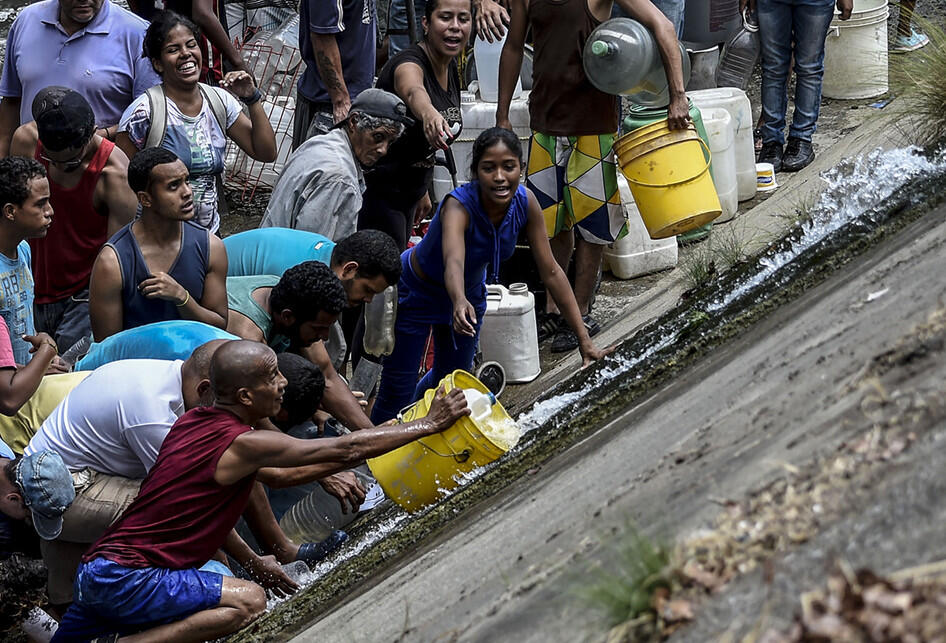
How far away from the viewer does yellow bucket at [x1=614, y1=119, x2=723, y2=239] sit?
5887mm

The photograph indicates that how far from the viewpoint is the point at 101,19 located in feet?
20.3

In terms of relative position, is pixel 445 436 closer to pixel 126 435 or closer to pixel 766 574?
pixel 126 435

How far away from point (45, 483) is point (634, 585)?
8.42 ft

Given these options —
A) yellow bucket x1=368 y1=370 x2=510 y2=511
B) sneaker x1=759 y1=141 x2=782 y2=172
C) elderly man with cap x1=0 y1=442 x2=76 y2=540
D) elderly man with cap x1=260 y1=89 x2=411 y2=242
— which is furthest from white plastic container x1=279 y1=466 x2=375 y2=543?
sneaker x1=759 y1=141 x2=782 y2=172

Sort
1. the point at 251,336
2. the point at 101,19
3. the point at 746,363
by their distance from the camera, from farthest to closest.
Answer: the point at 101,19 → the point at 251,336 → the point at 746,363

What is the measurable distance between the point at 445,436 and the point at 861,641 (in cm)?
238

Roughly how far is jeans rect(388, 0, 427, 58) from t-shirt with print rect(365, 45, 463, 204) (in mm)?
2608

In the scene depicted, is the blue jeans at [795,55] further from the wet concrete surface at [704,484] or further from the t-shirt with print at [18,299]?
the t-shirt with print at [18,299]

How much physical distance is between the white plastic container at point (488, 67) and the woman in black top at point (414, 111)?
1359mm

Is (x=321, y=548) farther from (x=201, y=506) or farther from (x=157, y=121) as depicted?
(x=157, y=121)

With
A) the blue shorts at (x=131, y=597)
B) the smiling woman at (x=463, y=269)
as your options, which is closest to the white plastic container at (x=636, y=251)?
the smiling woman at (x=463, y=269)

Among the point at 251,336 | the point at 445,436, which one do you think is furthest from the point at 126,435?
the point at 445,436

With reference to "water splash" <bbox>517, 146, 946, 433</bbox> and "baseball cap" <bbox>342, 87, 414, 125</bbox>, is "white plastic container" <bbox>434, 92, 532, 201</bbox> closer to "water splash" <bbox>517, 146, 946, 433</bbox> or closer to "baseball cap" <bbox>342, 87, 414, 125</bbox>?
"baseball cap" <bbox>342, 87, 414, 125</bbox>

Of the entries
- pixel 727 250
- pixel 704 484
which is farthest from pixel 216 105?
pixel 704 484
